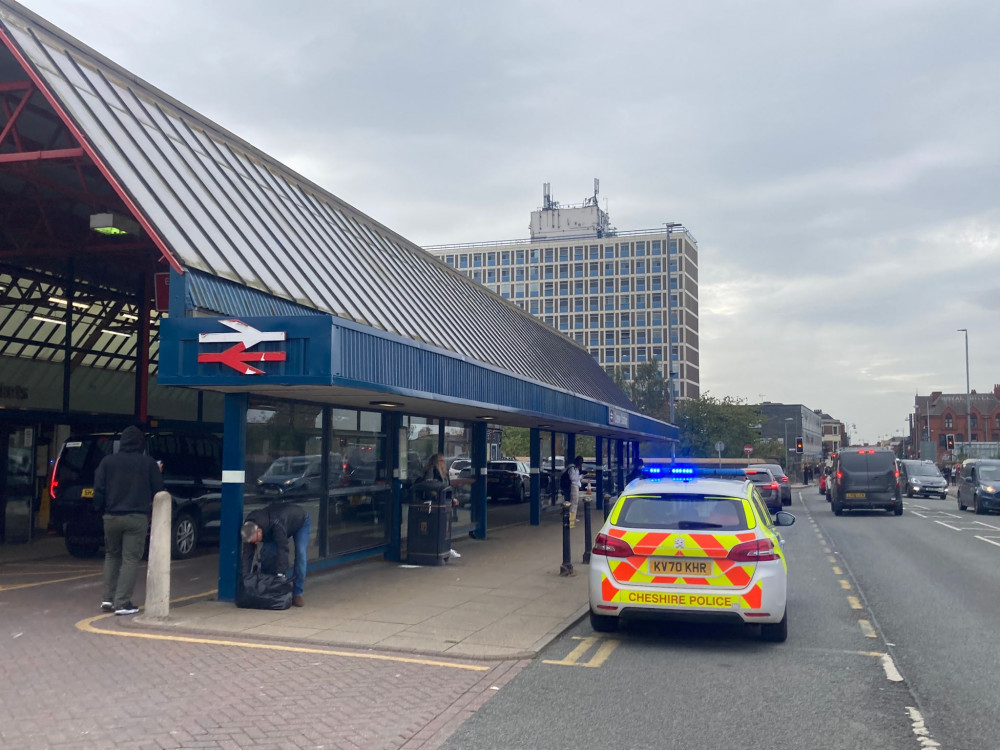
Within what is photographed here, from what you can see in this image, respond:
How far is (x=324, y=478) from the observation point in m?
11.9

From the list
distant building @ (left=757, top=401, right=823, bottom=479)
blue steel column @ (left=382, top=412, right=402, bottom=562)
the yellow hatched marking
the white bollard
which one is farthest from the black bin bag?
distant building @ (left=757, top=401, right=823, bottom=479)

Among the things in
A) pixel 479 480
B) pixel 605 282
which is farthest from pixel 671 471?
pixel 605 282

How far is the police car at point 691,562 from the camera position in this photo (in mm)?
7707

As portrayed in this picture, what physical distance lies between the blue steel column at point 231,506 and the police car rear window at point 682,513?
428 cm

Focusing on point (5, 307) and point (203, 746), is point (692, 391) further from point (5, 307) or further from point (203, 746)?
point (203, 746)

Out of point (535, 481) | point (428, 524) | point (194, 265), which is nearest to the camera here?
point (194, 265)

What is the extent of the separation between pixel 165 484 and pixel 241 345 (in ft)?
20.0

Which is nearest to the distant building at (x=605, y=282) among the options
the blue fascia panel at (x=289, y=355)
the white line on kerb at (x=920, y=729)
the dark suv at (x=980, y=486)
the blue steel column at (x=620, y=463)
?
the blue steel column at (x=620, y=463)

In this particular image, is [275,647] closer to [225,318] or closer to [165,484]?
[225,318]

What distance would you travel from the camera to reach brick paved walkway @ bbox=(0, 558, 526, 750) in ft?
17.6

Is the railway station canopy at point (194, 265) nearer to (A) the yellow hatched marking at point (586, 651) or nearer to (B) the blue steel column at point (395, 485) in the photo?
(B) the blue steel column at point (395, 485)

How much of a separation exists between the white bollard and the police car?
4226 mm

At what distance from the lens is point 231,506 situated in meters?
9.80

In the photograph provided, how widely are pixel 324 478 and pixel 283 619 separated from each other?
311cm
